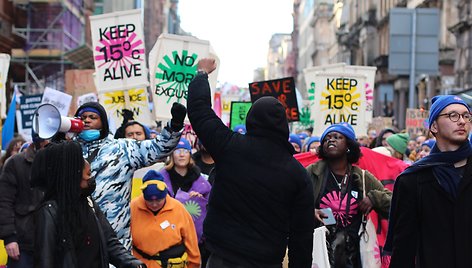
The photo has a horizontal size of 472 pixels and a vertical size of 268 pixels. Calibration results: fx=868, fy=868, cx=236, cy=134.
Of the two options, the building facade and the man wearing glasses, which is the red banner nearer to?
the man wearing glasses

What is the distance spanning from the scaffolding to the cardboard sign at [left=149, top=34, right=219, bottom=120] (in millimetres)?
21680

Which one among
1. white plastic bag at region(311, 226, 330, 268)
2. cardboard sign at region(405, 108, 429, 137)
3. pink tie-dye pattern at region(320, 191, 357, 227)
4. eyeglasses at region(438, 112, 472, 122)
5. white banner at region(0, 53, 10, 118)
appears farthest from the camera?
cardboard sign at region(405, 108, 429, 137)

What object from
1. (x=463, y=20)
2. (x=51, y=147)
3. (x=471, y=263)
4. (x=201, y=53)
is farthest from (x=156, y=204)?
(x=463, y=20)

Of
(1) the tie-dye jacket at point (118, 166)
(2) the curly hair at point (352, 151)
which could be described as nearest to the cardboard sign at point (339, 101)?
(2) the curly hair at point (352, 151)

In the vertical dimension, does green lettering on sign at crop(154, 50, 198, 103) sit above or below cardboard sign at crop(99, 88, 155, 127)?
above

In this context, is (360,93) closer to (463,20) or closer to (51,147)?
(51,147)

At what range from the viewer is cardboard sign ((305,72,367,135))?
13.8 metres

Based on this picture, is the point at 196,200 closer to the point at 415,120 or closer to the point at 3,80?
the point at 3,80

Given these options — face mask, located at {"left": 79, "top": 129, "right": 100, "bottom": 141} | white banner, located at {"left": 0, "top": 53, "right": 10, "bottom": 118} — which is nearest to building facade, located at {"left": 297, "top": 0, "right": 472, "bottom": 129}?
white banner, located at {"left": 0, "top": 53, "right": 10, "bottom": 118}

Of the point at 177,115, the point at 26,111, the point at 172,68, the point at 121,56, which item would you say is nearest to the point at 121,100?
the point at 121,56

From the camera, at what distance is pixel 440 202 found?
4.56m

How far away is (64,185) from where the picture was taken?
457 centimetres

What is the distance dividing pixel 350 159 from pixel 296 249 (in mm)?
2283

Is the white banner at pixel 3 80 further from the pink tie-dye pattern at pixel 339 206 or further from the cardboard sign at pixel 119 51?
the pink tie-dye pattern at pixel 339 206
